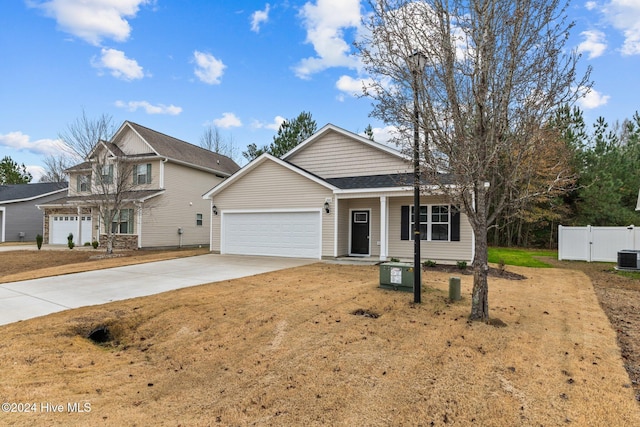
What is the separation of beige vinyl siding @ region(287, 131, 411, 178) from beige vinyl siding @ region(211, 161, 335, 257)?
2.25 metres

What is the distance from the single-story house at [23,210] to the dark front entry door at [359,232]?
80.5 feet

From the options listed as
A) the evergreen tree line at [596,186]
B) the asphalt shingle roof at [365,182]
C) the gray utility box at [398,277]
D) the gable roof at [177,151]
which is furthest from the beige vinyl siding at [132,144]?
the evergreen tree line at [596,186]

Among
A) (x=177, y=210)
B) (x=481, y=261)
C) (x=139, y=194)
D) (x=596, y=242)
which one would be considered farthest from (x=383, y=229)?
(x=139, y=194)

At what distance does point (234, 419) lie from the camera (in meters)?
2.95

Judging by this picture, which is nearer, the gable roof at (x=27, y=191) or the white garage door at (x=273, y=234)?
the white garage door at (x=273, y=234)

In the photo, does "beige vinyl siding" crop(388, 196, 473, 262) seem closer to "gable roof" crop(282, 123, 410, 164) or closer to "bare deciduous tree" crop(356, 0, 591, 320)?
"gable roof" crop(282, 123, 410, 164)

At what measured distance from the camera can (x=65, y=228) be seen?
23.5 metres

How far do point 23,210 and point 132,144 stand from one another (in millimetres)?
14596

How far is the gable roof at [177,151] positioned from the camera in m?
20.9

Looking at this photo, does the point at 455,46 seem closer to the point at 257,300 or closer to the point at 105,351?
the point at 257,300

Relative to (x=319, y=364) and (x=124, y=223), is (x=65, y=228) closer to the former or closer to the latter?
(x=124, y=223)

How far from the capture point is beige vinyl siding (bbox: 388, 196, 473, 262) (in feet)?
42.4

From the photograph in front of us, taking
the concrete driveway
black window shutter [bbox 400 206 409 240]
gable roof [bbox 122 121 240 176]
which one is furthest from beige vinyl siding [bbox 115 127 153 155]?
black window shutter [bbox 400 206 409 240]

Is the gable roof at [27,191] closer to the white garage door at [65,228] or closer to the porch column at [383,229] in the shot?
the white garage door at [65,228]
